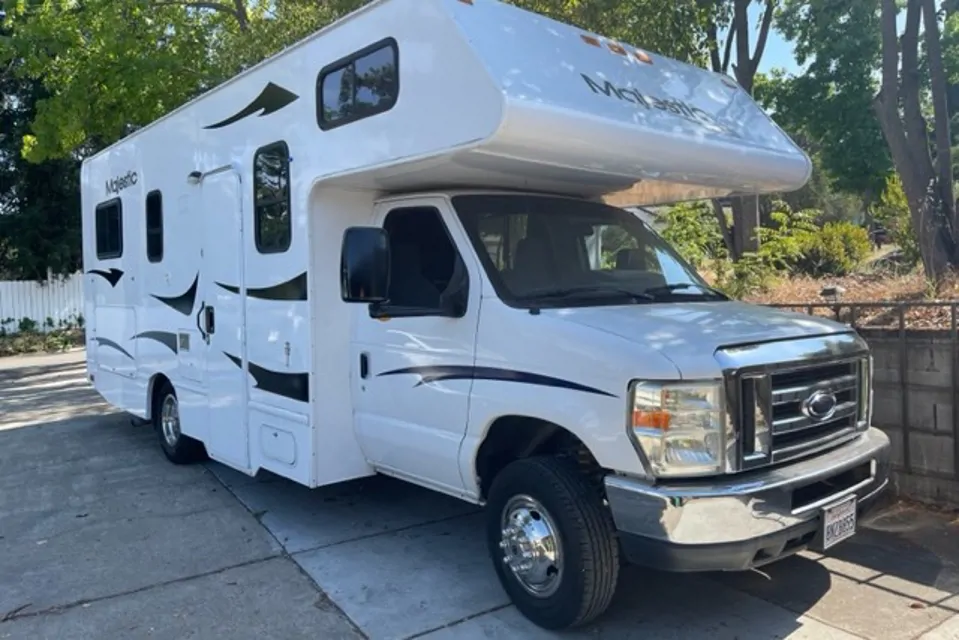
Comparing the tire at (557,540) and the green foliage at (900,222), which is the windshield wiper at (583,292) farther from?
the green foliage at (900,222)

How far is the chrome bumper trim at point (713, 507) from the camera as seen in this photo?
3408mm

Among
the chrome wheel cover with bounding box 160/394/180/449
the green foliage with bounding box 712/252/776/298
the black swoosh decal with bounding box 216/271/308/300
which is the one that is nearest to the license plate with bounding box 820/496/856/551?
the black swoosh decal with bounding box 216/271/308/300

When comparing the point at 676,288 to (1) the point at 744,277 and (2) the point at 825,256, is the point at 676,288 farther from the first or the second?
(2) the point at 825,256

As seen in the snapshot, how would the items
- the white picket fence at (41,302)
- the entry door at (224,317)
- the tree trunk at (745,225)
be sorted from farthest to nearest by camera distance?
the white picket fence at (41,302)
the tree trunk at (745,225)
the entry door at (224,317)

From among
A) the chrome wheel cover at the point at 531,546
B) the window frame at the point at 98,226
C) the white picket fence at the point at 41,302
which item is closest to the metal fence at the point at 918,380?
the chrome wheel cover at the point at 531,546

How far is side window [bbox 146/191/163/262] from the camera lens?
7.14 meters

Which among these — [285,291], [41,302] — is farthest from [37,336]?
[285,291]

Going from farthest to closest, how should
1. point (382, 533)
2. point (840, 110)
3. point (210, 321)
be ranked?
point (840, 110) → point (210, 321) → point (382, 533)

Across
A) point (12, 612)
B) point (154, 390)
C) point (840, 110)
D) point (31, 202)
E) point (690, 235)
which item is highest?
point (840, 110)

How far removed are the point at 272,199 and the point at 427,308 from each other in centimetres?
162

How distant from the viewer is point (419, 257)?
4859 mm

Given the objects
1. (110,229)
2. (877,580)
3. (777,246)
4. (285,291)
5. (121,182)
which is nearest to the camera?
(877,580)

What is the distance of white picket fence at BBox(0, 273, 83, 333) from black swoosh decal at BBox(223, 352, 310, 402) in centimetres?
1780

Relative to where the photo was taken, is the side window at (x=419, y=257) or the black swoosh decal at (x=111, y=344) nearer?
the side window at (x=419, y=257)
